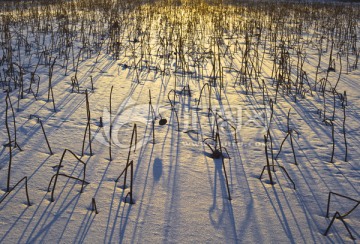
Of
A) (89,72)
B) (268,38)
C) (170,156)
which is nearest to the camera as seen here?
(170,156)

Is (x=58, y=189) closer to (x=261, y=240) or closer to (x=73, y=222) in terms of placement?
(x=73, y=222)

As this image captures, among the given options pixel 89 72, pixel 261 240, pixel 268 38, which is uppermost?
pixel 268 38

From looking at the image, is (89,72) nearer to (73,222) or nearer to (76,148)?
(76,148)

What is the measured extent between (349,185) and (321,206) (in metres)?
0.35

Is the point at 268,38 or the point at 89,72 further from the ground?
the point at 268,38

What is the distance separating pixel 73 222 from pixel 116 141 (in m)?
0.99

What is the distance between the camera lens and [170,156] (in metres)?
2.35

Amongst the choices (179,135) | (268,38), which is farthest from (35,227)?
(268,38)

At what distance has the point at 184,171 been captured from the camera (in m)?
2.15

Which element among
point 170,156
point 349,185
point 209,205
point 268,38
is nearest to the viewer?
point 209,205

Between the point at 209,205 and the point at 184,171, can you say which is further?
the point at 184,171

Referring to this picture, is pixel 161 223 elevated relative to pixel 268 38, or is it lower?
lower

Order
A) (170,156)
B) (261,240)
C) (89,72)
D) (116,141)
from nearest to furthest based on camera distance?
1. (261,240)
2. (170,156)
3. (116,141)
4. (89,72)

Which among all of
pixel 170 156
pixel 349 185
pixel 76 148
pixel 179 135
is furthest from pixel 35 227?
pixel 349 185
